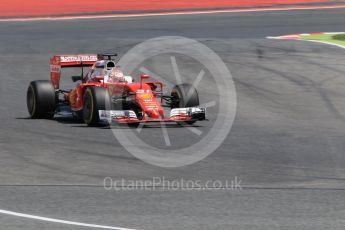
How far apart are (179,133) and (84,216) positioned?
6.01 m

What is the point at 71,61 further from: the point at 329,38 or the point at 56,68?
the point at 329,38

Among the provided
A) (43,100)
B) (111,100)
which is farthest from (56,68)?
(111,100)

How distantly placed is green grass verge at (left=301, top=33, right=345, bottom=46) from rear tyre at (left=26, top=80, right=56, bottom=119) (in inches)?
486

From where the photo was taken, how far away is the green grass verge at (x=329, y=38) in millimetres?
26781

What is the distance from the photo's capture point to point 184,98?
15594mm

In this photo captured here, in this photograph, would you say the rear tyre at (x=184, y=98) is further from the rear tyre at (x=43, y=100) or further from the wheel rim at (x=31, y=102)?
the wheel rim at (x=31, y=102)

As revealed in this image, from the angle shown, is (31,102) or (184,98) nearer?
(184,98)

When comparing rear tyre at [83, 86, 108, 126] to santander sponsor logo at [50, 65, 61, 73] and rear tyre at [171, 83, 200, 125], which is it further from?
santander sponsor logo at [50, 65, 61, 73]

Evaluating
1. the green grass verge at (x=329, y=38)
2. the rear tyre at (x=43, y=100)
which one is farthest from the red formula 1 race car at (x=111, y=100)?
the green grass verge at (x=329, y=38)

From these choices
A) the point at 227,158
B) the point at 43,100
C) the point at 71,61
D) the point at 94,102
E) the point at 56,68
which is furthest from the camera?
the point at 56,68

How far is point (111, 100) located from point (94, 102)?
0.61m

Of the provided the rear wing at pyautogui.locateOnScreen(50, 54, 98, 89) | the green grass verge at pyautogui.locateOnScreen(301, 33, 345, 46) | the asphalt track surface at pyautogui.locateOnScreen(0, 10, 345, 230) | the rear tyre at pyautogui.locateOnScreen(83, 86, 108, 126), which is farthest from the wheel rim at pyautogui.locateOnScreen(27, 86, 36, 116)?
the green grass verge at pyautogui.locateOnScreen(301, 33, 345, 46)

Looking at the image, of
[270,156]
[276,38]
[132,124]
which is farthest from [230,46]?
[270,156]

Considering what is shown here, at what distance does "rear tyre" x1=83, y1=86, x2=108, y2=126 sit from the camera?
583 inches
